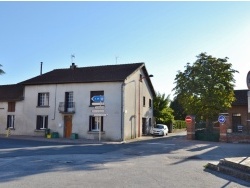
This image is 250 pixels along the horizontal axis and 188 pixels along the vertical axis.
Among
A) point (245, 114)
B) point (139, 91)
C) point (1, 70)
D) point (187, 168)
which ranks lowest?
point (187, 168)

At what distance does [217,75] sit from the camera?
2858 centimetres

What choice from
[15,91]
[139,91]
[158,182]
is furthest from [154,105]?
[158,182]

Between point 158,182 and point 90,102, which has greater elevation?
point 90,102

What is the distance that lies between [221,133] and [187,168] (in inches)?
631

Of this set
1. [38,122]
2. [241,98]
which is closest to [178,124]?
[241,98]

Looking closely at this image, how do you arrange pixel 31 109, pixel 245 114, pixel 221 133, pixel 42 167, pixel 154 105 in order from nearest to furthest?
pixel 42 167, pixel 221 133, pixel 31 109, pixel 245 114, pixel 154 105

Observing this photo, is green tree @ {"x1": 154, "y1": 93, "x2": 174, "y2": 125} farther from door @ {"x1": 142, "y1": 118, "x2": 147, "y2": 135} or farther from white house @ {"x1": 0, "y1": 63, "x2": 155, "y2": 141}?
door @ {"x1": 142, "y1": 118, "x2": 147, "y2": 135}

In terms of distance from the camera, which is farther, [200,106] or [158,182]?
[200,106]

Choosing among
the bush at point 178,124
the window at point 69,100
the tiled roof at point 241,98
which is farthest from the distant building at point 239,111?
the window at point 69,100

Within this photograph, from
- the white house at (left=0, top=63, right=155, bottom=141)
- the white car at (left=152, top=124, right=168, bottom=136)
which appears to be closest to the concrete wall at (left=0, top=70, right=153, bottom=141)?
the white house at (left=0, top=63, right=155, bottom=141)

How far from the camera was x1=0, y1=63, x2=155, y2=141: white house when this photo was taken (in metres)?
29.7

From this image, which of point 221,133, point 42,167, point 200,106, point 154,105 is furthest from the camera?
point 154,105

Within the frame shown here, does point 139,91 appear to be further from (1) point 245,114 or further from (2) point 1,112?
(2) point 1,112

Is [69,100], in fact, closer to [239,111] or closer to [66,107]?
[66,107]
